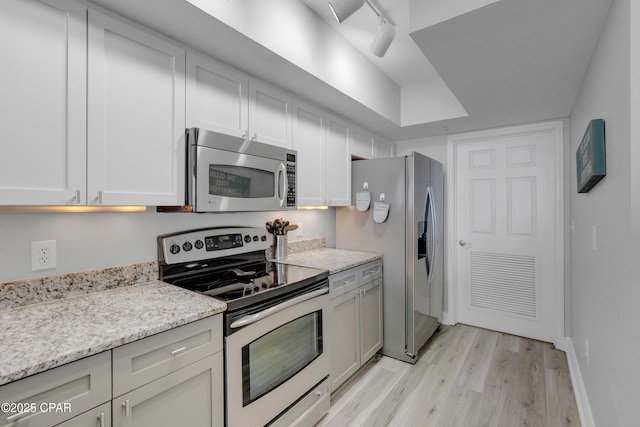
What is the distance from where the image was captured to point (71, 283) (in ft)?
4.68

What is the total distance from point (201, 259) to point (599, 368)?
7.35ft

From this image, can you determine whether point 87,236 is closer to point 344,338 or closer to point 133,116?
point 133,116

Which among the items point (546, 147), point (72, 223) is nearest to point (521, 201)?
point (546, 147)

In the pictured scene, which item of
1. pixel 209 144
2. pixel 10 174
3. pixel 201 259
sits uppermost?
pixel 209 144

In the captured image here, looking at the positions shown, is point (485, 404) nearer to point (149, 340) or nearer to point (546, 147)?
point (149, 340)

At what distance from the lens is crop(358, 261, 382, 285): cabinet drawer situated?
2451 mm

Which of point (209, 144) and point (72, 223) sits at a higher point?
point (209, 144)

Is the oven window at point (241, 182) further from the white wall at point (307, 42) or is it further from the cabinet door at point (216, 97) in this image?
the white wall at point (307, 42)

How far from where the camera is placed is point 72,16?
48.1 inches

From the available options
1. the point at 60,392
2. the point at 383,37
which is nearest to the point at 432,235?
the point at 383,37

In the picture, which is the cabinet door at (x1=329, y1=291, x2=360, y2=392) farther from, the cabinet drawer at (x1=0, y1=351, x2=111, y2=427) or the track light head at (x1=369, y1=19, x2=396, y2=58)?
the track light head at (x1=369, y1=19, x2=396, y2=58)

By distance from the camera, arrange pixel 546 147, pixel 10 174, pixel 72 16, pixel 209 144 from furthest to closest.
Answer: pixel 546 147
pixel 209 144
pixel 72 16
pixel 10 174

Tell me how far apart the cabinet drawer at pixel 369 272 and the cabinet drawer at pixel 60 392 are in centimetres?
177

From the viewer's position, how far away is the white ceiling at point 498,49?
4.63ft
